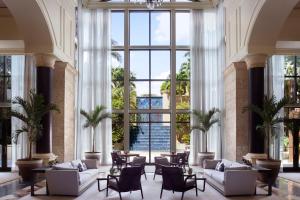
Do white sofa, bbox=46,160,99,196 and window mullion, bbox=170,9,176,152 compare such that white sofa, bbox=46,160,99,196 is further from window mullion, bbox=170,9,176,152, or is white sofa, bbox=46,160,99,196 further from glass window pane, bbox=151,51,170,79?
glass window pane, bbox=151,51,170,79

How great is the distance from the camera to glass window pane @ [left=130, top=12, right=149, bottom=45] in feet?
57.3

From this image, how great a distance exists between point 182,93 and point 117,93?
304 centimetres

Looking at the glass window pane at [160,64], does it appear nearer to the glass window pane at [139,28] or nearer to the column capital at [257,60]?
the glass window pane at [139,28]

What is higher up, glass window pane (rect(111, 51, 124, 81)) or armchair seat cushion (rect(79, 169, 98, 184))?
glass window pane (rect(111, 51, 124, 81))

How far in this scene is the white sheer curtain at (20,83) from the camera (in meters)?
14.3

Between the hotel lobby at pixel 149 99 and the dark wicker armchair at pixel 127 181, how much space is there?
0.03 metres

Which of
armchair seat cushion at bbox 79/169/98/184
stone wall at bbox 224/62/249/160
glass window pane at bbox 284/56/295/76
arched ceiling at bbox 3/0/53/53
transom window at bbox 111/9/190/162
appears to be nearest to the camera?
armchair seat cushion at bbox 79/169/98/184

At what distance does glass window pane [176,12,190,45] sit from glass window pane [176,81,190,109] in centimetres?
193

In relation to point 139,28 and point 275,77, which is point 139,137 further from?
point 275,77

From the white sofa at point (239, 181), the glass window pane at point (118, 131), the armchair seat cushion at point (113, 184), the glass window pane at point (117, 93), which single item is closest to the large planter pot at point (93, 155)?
the glass window pane at point (118, 131)

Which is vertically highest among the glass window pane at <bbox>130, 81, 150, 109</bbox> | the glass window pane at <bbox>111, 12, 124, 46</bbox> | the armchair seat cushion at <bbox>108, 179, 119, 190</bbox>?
the glass window pane at <bbox>111, 12, 124, 46</bbox>

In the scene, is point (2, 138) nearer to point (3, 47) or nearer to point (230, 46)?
point (3, 47)

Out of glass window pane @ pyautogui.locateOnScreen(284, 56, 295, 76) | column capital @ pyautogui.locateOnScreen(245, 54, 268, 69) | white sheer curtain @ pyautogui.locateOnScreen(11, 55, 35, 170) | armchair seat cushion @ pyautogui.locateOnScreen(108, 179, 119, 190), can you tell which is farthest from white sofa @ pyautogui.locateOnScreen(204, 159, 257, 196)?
white sheer curtain @ pyautogui.locateOnScreen(11, 55, 35, 170)

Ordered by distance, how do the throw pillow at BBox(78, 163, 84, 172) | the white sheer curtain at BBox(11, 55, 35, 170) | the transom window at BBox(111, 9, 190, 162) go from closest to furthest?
the throw pillow at BBox(78, 163, 84, 172), the white sheer curtain at BBox(11, 55, 35, 170), the transom window at BBox(111, 9, 190, 162)
